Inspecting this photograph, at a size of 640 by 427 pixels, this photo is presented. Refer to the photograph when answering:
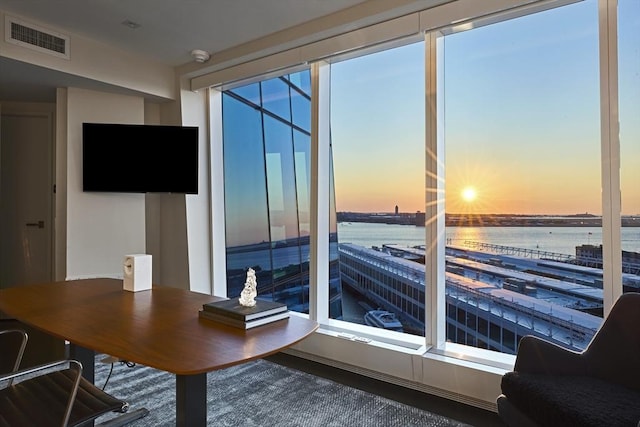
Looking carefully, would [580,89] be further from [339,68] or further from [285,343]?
[285,343]

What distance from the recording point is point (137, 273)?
89.9 inches

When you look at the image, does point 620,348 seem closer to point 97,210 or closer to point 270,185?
point 270,185

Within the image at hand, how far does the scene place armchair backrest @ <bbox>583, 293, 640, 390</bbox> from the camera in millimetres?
1829

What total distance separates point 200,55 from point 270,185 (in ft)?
4.52

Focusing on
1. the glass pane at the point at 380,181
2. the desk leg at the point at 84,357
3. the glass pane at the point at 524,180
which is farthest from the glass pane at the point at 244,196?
the desk leg at the point at 84,357

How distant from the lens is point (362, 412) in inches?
97.3

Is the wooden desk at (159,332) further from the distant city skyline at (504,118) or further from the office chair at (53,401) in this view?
the distant city skyline at (504,118)

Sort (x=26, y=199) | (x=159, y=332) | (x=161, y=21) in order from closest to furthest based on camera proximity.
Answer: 1. (x=159, y=332)
2. (x=161, y=21)
3. (x=26, y=199)

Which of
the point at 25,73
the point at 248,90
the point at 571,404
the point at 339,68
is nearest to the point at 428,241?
the point at 571,404

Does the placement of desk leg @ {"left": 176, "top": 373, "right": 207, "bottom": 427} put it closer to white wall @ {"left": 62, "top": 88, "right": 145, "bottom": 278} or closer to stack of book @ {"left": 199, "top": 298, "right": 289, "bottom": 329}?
stack of book @ {"left": 199, "top": 298, "right": 289, "bottom": 329}

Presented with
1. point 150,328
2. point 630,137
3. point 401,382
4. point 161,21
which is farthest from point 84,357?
point 630,137

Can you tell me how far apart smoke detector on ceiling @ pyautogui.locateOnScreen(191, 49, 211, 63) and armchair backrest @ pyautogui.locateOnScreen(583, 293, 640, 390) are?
3.62 m

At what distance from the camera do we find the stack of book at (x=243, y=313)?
162cm

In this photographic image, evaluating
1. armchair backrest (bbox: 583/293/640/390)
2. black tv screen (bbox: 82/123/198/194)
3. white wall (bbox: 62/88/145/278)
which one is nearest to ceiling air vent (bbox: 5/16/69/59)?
white wall (bbox: 62/88/145/278)
